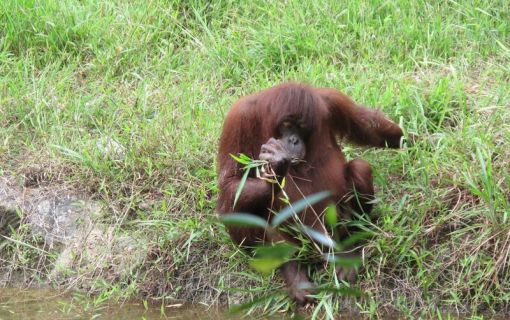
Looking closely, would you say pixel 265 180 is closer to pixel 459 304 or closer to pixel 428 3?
pixel 459 304

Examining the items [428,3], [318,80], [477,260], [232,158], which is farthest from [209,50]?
[477,260]

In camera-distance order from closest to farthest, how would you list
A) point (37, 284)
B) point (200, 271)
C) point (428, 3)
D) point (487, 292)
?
point (487, 292), point (200, 271), point (37, 284), point (428, 3)

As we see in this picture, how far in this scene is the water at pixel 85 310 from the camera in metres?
3.64

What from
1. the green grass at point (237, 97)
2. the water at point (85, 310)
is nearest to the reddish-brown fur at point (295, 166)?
the green grass at point (237, 97)

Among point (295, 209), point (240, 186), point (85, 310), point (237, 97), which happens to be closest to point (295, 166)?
point (240, 186)

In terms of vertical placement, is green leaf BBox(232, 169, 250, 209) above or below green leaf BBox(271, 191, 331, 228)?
below

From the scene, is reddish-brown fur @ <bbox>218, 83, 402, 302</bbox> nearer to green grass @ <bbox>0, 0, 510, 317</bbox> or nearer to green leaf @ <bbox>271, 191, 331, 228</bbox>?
green grass @ <bbox>0, 0, 510, 317</bbox>

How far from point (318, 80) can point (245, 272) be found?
144cm

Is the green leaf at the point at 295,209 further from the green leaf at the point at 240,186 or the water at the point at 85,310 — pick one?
the water at the point at 85,310

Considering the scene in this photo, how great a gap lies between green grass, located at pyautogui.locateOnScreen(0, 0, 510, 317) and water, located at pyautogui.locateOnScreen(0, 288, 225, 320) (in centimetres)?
13

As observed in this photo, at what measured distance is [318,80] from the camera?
15.5ft

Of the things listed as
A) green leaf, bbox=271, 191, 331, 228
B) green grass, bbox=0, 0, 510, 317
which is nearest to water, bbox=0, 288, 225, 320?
green grass, bbox=0, 0, 510, 317

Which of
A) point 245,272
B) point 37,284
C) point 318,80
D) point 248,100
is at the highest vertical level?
point 248,100

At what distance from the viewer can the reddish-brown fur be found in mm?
3523
